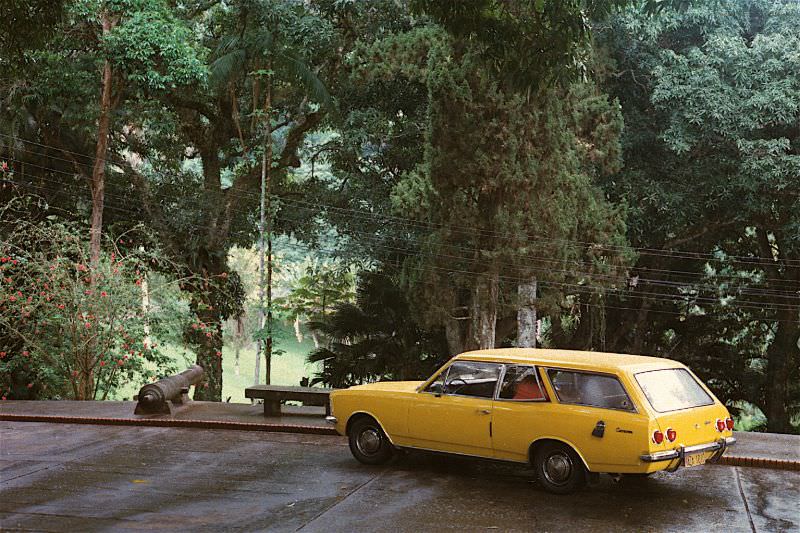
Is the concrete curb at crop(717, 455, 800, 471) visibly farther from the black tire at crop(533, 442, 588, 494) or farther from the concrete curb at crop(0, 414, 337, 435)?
the concrete curb at crop(0, 414, 337, 435)

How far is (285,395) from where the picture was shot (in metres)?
13.7

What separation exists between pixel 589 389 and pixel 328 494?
2.71 metres

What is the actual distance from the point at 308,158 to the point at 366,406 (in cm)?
1881

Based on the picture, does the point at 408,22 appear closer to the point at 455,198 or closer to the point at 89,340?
the point at 455,198

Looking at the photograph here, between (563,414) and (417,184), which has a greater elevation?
(417,184)

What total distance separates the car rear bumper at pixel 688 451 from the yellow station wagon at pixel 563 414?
1cm

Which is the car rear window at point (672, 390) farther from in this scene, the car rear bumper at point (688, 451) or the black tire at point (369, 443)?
the black tire at point (369, 443)

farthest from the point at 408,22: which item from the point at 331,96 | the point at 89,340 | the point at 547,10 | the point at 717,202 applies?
the point at 547,10

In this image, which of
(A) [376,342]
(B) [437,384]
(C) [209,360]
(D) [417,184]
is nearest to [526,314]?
(D) [417,184]

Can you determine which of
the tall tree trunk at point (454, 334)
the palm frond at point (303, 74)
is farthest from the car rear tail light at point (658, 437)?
the palm frond at point (303, 74)

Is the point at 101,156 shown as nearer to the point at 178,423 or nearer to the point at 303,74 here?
the point at 303,74

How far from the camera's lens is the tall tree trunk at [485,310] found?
72.9 feet

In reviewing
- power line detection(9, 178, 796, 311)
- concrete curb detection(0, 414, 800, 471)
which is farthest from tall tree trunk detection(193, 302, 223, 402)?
concrete curb detection(0, 414, 800, 471)

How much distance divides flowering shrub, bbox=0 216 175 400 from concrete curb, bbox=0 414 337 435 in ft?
10.2
